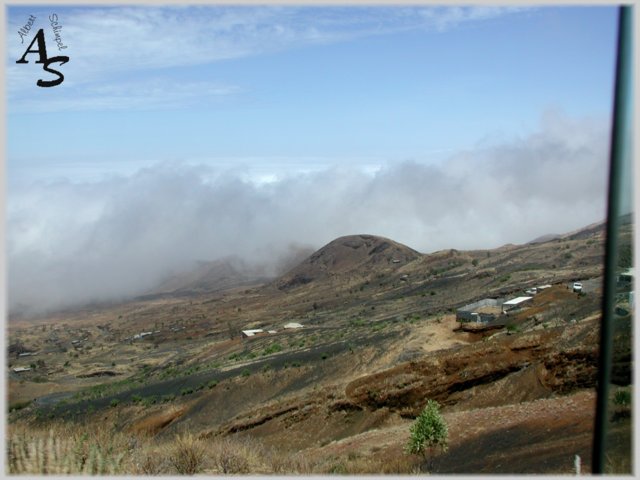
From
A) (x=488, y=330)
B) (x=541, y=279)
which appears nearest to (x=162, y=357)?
(x=541, y=279)

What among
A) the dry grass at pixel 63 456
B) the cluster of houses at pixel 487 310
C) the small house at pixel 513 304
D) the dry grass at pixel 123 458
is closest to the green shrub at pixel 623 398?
the dry grass at pixel 123 458

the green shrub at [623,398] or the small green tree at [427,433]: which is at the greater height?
the green shrub at [623,398]

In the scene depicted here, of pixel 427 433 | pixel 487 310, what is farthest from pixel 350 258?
pixel 427 433

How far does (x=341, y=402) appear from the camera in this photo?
24047mm

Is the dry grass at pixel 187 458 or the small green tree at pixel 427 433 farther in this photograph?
the small green tree at pixel 427 433

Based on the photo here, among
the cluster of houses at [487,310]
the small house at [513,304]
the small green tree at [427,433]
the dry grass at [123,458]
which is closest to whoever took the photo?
the dry grass at [123,458]

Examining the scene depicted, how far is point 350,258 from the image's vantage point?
373ft

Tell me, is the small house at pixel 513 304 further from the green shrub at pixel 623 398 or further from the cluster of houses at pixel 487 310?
the green shrub at pixel 623 398

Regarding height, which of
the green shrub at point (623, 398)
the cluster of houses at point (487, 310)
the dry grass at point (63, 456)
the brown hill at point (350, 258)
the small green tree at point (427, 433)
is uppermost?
the dry grass at point (63, 456)

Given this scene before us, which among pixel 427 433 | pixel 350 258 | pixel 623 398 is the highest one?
pixel 623 398

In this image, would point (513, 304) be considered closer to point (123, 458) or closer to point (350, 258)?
point (123, 458)

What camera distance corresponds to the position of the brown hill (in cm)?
10600

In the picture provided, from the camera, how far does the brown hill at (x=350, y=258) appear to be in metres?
106

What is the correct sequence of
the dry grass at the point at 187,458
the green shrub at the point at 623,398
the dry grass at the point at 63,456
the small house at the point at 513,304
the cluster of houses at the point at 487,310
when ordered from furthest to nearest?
the small house at the point at 513,304, the cluster of houses at the point at 487,310, the green shrub at the point at 623,398, the dry grass at the point at 187,458, the dry grass at the point at 63,456
